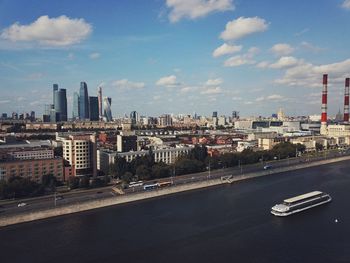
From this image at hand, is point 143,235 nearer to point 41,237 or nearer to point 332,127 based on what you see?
point 41,237

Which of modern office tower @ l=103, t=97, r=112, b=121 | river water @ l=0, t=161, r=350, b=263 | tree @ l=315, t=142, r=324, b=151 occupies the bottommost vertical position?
river water @ l=0, t=161, r=350, b=263

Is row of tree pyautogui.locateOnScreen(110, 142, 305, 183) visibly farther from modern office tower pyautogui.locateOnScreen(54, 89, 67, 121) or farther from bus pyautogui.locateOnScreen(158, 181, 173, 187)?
modern office tower pyautogui.locateOnScreen(54, 89, 67, 121)

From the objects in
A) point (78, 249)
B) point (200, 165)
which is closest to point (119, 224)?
point (78, 249)

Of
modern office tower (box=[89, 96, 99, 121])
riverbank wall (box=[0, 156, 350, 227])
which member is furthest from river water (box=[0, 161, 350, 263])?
modern office tower (box=[89, 96, 99, 121])

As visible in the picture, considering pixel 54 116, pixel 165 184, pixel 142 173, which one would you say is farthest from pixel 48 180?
pixel 54 116

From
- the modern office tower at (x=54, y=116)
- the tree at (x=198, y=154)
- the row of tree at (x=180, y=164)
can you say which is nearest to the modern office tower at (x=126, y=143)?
the row of tree at (x=180, y=164)
